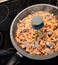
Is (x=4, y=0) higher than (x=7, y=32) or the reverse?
higher

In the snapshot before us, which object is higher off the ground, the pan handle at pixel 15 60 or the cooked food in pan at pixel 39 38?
the cooked food in pan at pixel 39 38

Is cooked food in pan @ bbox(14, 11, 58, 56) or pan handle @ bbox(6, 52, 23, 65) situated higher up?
cooked food in pan @ bbox(14, 11, 58, 56)

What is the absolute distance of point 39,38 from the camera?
2.89 feet

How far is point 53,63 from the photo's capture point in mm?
953

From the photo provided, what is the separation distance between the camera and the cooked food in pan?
0.86 metres

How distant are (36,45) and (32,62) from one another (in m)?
0.13

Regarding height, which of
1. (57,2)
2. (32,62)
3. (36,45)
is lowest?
(32,62)

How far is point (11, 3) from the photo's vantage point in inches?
46.3

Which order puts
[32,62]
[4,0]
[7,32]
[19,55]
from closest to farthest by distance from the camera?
[19,55] < [32,62] < [7,32] < [4,0]

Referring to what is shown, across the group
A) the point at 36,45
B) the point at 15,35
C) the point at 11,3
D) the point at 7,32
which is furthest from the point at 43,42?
the point at 11,3

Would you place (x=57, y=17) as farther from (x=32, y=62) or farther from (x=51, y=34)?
(x=32, y=62)

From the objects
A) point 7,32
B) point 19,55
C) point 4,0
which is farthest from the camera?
point 4,0

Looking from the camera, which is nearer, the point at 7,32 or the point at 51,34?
the point at 51,34

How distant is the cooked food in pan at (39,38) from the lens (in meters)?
0.86
